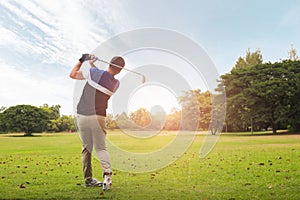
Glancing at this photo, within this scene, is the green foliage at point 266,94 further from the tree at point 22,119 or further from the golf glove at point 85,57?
the tree at point 22,119

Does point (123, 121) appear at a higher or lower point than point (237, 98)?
lower

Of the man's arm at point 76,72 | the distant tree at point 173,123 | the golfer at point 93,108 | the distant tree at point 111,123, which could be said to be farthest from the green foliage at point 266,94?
the man's arm at point 76,72

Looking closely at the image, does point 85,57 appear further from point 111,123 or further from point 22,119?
point 22,119

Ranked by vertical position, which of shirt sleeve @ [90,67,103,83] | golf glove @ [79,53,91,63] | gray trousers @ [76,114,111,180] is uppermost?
golf glove @ [79,53,91,63]

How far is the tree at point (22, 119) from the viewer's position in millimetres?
59250

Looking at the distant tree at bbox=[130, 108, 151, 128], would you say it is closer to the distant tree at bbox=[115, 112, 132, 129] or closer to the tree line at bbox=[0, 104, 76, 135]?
the distant tree at bbox=[115, 112, 132, 129]

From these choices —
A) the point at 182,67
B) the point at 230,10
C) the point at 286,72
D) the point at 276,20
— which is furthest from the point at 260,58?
the point at 182,67

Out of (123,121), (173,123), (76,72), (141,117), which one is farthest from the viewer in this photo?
(173,123)

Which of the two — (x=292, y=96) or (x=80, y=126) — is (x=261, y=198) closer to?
(x=80, y=126)

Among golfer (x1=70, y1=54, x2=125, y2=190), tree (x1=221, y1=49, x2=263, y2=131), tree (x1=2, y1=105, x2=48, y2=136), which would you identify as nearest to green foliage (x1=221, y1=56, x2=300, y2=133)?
tree (x1=221, y1=49, x2=263, y2=131)

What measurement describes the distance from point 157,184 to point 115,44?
2942 millimetres

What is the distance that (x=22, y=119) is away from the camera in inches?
2330

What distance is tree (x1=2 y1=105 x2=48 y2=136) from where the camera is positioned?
59.2 metres

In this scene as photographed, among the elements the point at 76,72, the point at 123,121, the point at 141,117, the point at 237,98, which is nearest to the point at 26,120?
the point at 237,98
